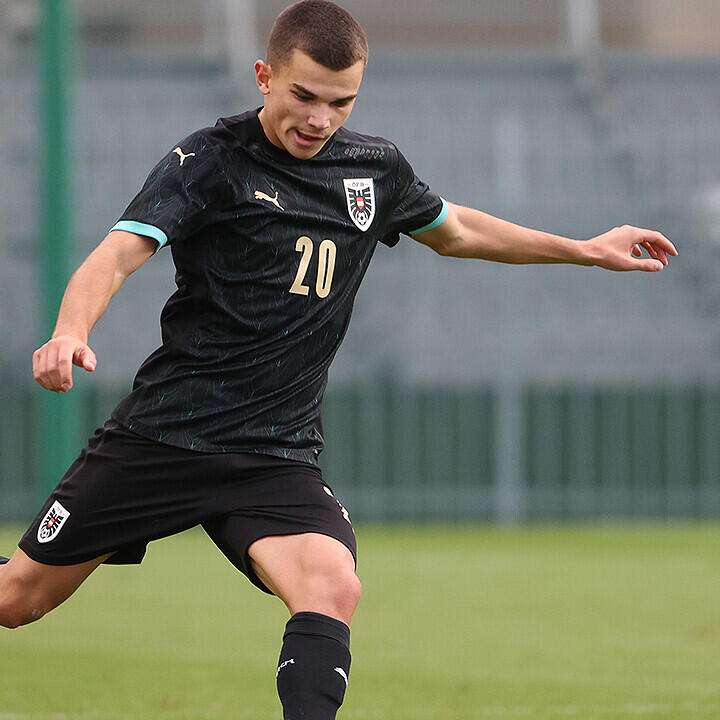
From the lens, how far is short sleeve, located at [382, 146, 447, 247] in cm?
425

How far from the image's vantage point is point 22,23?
15.1m

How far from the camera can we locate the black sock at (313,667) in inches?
136

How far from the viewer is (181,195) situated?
3.76 metres

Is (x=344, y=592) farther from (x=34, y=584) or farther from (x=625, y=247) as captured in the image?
(x=625, y=247)

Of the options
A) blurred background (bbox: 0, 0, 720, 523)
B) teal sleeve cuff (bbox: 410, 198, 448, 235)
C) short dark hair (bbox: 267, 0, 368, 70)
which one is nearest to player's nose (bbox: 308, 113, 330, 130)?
short dark hair (bbox: 267, 0, 368, 70)

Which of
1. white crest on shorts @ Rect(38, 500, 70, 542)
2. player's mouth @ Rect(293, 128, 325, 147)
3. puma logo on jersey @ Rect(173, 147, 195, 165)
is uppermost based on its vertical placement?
player's mouth @ Rect(293, 128, 325, 147)

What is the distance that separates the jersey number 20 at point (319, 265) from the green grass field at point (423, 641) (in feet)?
5.31

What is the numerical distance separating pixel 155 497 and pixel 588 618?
3718 millimetres

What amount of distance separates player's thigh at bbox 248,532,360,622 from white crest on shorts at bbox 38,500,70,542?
57 cm

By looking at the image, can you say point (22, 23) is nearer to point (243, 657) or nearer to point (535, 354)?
point (535, 354)

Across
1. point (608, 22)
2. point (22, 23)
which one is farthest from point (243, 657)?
point (608, 22)

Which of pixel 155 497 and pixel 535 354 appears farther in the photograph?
pixel 535 354

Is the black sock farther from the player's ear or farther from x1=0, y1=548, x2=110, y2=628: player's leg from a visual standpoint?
the player's ear

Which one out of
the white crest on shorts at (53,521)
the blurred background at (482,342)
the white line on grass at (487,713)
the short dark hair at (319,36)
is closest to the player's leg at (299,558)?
the white crest on shorts at (53,521)
